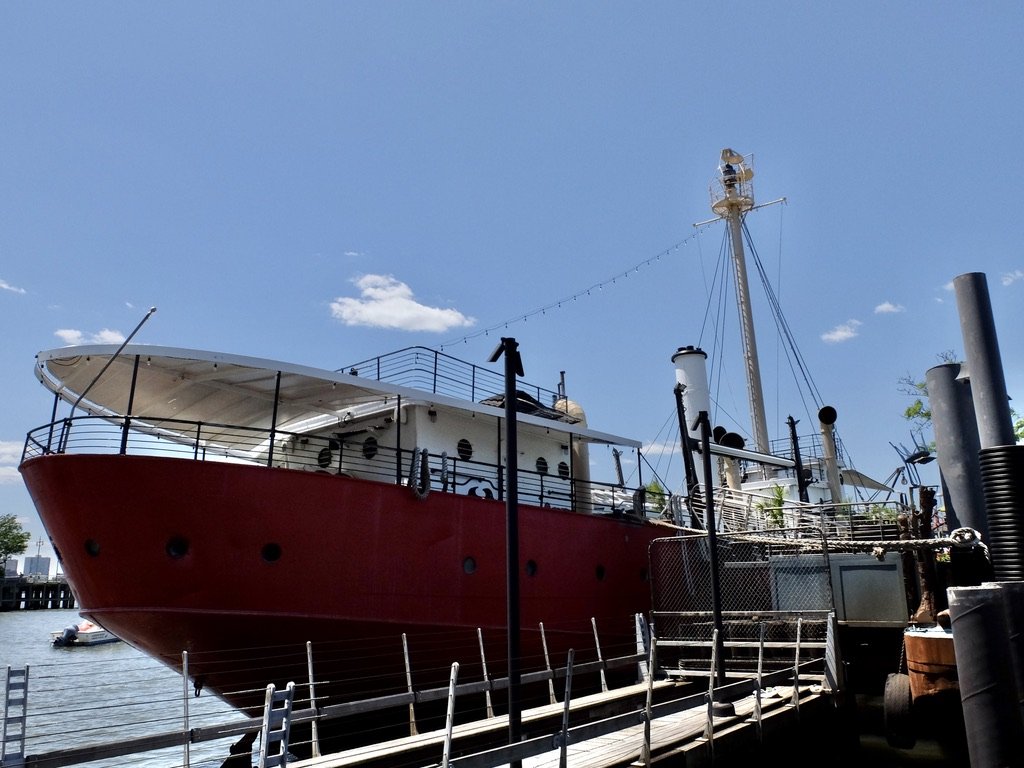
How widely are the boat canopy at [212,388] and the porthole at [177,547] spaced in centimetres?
181

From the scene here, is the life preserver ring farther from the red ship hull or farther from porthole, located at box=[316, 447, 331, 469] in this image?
porthole, located at box=[316, 447, 331, 469]

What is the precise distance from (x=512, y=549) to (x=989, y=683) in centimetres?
441

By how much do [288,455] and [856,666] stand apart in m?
11.4

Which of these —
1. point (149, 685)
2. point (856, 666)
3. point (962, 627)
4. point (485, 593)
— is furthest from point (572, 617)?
point (149, 685)

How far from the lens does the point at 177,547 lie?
10.4 meters

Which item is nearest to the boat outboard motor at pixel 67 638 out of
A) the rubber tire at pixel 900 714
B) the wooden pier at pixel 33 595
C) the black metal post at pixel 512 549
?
the black metal post at pixel 512 549

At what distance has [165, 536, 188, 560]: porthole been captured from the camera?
34.1 feet

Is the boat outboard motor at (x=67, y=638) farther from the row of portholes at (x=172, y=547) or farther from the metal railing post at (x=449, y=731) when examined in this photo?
the metal railing post at (x=449, y=731)

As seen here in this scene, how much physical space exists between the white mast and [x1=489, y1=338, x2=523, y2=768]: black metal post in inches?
744

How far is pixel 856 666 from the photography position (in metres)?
14.3

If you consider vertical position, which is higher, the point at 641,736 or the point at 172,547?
the point at 172,547

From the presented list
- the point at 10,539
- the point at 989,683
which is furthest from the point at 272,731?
the point at 10,539

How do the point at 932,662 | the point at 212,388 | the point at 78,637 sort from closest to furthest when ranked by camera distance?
the point at 932,662 → the point at 212,388 → the point at 78,637

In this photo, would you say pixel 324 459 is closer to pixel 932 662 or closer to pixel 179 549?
pixel 179 549
